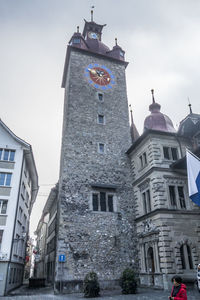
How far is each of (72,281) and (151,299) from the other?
7428 mm

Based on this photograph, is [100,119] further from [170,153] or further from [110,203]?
[110,203]

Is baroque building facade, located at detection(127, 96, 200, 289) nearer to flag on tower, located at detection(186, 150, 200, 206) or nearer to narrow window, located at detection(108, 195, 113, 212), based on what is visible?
narrow window, located at detection(108, 195, 113, 212)

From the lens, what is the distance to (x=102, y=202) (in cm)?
2208

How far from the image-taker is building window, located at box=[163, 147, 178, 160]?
21016mm

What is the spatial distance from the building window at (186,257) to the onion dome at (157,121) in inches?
404

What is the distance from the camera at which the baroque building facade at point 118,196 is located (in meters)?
17.9

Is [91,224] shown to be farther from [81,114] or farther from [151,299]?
[81,114]

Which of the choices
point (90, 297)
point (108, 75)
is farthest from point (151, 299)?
point (108, 75)

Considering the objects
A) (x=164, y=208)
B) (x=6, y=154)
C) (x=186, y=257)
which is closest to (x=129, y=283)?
(x=186, y=257)

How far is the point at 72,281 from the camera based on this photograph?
1827 centimetres

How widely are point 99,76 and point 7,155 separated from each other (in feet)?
46.5

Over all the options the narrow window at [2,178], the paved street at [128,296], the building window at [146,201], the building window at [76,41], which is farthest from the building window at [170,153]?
the building window at [76,41]

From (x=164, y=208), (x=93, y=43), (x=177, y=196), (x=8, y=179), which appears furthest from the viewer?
(x=93, y=43)

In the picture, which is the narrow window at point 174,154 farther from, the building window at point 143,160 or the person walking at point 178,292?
the person walking at point 178,292
